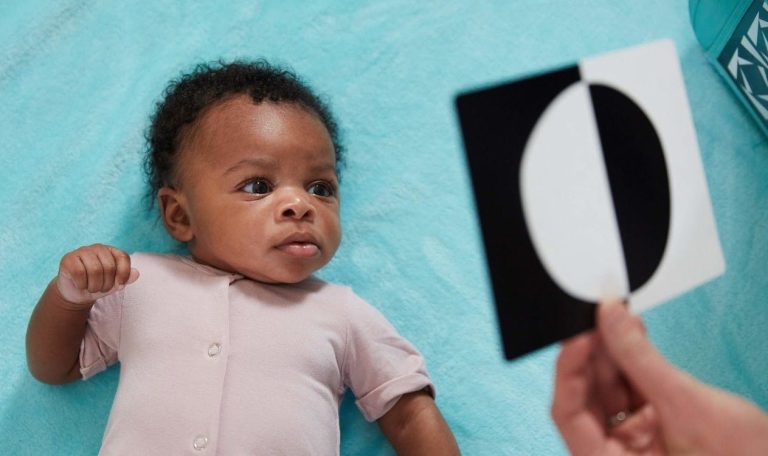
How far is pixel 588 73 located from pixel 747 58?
25.0 inches

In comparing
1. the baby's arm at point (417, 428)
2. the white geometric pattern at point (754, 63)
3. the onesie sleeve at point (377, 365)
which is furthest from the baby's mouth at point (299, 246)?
the white geometric pattern at point (754, 63)

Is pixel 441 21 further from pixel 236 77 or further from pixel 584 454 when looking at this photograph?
pixel 584 454

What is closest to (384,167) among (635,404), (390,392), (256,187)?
(256,187)

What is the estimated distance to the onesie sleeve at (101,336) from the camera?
3.73ft

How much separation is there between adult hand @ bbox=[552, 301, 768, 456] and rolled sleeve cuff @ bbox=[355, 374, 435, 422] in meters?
0.32

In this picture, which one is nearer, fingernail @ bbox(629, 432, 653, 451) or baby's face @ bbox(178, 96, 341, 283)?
fingernail @ bbox(629, 432, 653, 451)

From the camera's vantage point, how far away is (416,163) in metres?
1.36

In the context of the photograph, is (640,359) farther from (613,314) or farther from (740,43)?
(740,43)

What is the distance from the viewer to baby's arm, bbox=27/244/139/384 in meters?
1.02

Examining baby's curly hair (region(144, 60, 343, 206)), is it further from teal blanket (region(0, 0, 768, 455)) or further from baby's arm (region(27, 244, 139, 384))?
baby's arm (region(27, 244, 139, 384))

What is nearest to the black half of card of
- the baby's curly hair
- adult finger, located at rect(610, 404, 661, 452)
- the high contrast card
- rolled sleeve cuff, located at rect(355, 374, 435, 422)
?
the high contrast card

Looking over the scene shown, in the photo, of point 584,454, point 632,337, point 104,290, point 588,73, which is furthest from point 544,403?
point 104,290

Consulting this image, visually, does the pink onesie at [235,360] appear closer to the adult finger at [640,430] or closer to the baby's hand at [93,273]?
the baby's hand at [93,273]

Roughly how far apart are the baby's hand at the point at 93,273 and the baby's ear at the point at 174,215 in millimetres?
144
